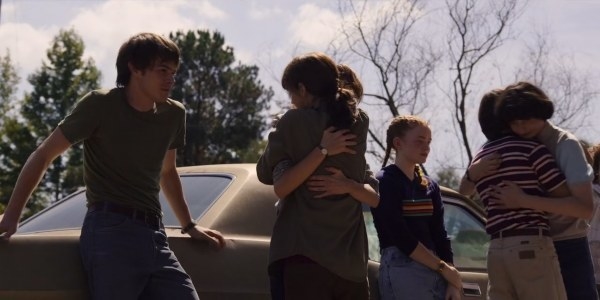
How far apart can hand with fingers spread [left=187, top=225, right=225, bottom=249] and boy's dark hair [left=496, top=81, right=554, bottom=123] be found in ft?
4.44

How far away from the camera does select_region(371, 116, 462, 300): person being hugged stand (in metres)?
4.27

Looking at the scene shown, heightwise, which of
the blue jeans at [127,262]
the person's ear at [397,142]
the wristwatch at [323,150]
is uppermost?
the person's ear at [397,142]

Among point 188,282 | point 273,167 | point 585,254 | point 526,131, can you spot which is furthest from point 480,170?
point 188,282

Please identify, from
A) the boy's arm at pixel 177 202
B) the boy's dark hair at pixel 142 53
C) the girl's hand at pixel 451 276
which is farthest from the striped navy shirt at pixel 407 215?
the boy's dark hair at pixel 142 53

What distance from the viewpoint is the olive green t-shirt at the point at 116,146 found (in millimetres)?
3645

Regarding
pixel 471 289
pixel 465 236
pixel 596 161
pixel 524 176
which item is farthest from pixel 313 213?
pixel 596 161

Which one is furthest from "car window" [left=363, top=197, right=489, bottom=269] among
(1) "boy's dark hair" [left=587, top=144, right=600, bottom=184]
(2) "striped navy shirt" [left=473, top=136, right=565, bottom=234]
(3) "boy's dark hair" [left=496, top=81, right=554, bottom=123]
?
(3) "boy's dark hair" [left=496, top=81, right=554, bottom=123]

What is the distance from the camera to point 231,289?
13.5ft

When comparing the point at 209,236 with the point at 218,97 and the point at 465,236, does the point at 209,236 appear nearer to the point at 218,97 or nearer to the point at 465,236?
the point at 465,236

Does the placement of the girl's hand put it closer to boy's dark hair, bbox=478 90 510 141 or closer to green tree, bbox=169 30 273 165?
boy's dark hair, bbox=478 90 510 141

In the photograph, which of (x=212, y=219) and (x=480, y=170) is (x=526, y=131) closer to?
(x=480, y=170)

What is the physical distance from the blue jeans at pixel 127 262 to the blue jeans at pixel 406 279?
3.34 ft

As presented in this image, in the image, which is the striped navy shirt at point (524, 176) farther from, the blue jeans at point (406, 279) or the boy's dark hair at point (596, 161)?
the boy's dark hair at point (596, 161)

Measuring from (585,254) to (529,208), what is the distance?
0.43m
